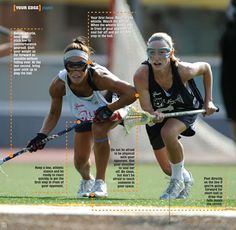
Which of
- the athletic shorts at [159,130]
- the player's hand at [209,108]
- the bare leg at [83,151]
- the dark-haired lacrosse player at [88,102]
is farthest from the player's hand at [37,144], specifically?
the player's hand at [209,108]

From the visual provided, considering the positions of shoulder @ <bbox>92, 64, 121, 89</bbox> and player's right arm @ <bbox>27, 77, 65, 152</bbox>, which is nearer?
shoulder @ <bbox>92, 64, 121, 89</bbox>

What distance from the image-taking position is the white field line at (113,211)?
5.89m

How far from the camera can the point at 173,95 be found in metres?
7.28

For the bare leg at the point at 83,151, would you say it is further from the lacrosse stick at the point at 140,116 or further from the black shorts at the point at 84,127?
the lacrosse stick at the point at 140,116

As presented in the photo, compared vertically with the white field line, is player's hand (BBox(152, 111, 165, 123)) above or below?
above

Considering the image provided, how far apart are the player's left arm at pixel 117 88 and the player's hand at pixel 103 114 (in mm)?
31

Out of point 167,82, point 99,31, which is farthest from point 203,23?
point 167,82

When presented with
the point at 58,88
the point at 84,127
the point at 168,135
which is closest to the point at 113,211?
the point at 168,135

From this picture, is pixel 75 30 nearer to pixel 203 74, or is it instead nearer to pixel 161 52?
pixel 203 74

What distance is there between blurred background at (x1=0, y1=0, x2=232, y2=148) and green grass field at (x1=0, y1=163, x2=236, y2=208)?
4.56 m

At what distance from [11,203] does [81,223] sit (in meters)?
0.95

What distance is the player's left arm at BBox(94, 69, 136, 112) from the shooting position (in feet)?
23.9

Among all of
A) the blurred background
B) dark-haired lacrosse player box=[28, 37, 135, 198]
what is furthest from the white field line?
the blurred background

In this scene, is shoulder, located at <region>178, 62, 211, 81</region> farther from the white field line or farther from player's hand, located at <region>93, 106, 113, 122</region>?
the white field line
